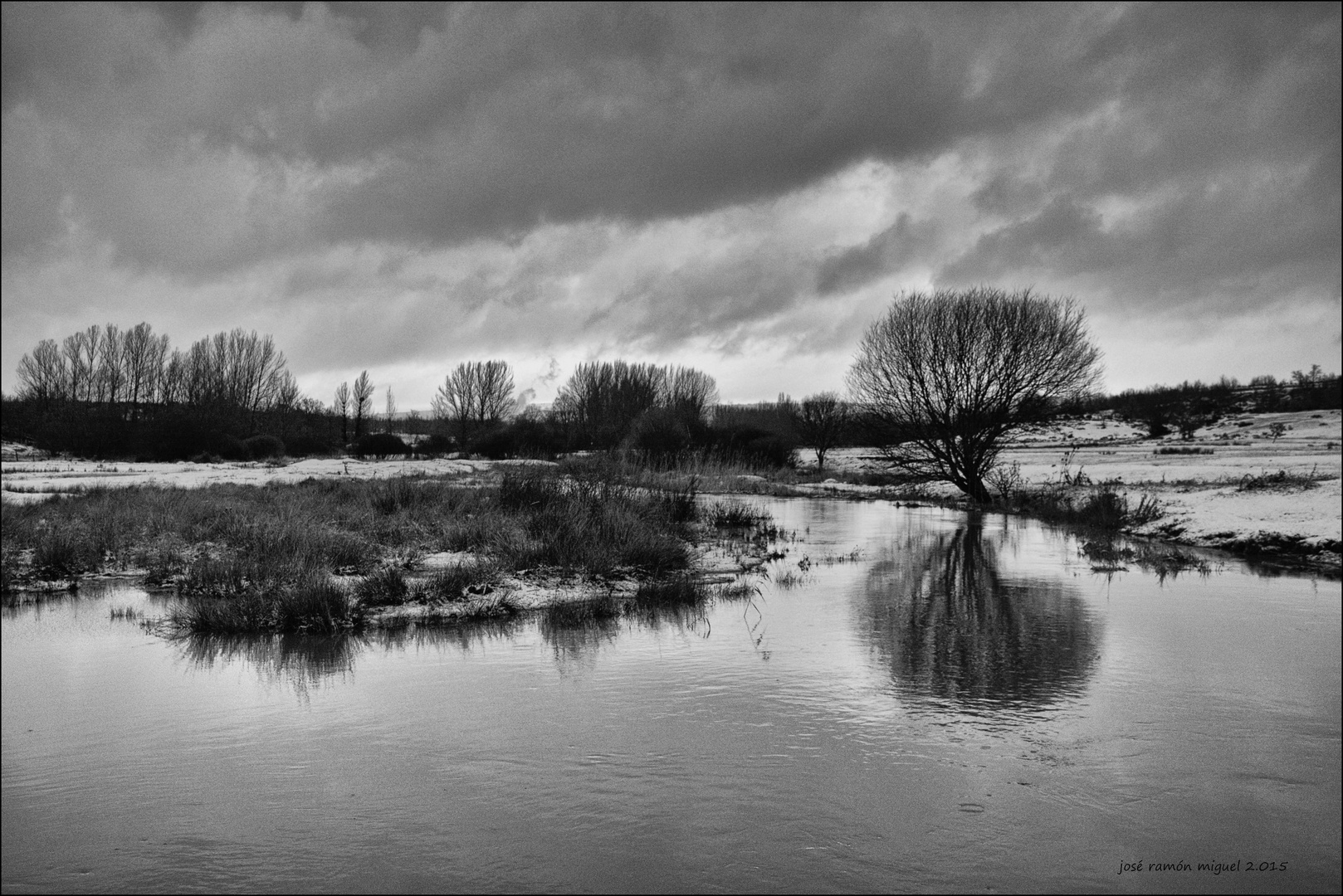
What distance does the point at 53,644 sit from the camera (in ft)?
20.3

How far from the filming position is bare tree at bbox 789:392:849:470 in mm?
42188

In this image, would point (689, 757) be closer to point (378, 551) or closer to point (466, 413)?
point (378, 551)

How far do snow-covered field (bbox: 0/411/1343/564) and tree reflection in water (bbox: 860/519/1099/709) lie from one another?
5.38 meters

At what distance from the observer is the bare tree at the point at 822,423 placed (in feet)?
138

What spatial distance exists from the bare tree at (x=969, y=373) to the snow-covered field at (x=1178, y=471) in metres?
1.61

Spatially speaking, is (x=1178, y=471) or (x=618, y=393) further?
(x=618, y=393)

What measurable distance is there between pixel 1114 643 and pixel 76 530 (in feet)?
40.6

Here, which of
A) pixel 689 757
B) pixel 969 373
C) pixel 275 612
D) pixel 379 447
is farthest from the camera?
pixel 379 447

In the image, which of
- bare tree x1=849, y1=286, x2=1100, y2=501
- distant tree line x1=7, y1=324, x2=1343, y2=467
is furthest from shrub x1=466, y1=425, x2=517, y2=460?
bare tree x1=849, y1=286, x2=1100, y2=501

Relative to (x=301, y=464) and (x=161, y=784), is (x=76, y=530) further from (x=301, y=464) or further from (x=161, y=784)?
(x=301, y=464)

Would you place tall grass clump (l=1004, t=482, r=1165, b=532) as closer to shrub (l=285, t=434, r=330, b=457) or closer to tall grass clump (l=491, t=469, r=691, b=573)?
tall grass clump (l=491, t=469, r=691, b=573)

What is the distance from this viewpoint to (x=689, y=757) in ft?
13.0

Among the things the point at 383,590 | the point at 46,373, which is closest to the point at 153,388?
the point at 46,373

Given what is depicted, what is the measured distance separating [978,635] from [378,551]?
24.3ft
